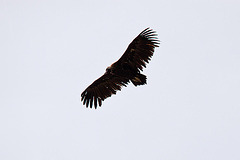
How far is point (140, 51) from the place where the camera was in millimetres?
18969

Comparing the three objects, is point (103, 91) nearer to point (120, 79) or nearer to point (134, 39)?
point (120, 79)

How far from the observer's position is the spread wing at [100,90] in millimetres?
20052

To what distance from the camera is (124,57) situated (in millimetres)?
18891

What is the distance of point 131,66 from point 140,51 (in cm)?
75

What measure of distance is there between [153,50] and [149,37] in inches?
22.7

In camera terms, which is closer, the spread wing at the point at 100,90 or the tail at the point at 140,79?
the tail at the point at 140,79

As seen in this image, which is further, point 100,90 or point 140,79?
point 100,90

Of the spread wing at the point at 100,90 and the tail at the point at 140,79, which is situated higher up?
the spread wing at the point at 100,90

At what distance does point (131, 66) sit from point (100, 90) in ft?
6.58

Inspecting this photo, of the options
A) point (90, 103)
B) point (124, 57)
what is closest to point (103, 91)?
point (90, 103)

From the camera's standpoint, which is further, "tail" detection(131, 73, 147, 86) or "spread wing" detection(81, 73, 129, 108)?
"spread wing" detection(81, 73, 129, 108)

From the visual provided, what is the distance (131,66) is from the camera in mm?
19156

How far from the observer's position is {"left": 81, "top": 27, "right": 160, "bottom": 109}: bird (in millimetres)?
18844

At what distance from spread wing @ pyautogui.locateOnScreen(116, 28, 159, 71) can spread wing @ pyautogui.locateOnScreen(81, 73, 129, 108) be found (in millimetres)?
1308
